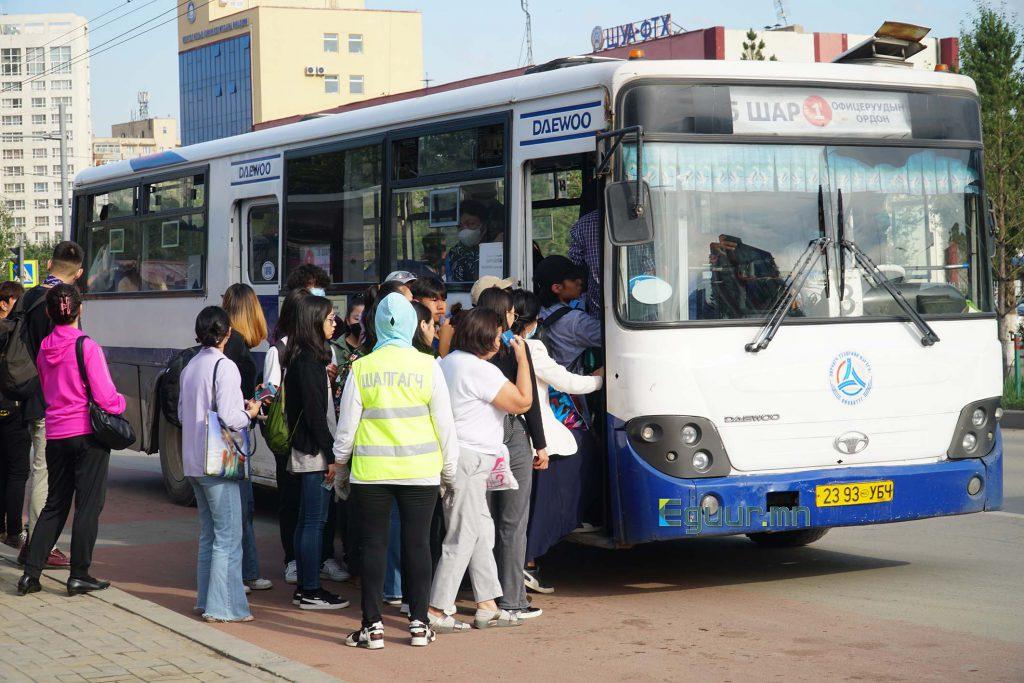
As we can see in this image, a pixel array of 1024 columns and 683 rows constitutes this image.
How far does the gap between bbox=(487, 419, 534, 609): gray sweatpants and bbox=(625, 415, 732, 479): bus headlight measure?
0.61 m

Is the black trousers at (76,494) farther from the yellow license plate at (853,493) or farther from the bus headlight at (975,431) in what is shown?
the bus headlight at (975,431)

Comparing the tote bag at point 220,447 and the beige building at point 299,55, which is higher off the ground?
the beige building at point 299,55

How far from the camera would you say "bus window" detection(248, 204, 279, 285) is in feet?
37.7

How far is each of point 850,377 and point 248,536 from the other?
3.71 metres

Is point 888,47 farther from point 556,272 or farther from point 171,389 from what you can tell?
point 171,389

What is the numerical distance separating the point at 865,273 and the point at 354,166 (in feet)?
13.0

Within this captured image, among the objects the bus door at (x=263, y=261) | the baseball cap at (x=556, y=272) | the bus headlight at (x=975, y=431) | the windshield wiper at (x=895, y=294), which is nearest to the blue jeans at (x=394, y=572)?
the baseball cap at (x=556, y=272)

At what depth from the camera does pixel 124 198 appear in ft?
46.0

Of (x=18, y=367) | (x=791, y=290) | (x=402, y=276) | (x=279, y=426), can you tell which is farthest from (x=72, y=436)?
(x=791, y=290)

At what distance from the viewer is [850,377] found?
812 cm

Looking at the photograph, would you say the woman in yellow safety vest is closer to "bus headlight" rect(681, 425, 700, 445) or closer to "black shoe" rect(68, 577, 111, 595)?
"bus headlight" rect(681, 425, 700, 445)

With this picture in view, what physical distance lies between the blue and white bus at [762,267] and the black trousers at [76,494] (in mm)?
2520

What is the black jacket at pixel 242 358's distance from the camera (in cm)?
867

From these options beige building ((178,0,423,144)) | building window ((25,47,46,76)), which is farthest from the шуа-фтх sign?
building window ((25,47,46,76))
